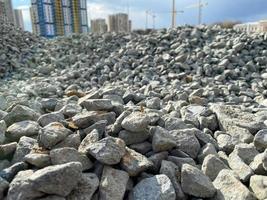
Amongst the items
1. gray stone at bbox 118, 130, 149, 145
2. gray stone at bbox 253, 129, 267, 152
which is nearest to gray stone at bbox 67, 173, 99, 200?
gray stone at bbox 118, 130, 149, 145

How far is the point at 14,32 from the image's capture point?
1170cm

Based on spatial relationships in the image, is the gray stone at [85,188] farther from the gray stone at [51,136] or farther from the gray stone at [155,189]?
the gray stone at [51,136]

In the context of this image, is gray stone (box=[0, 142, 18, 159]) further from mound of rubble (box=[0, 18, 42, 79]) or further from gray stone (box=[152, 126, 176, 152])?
mound of rubble (box=[0, 18, 42, 79])

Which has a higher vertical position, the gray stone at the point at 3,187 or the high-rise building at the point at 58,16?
the high-rise building at the point at 58,16

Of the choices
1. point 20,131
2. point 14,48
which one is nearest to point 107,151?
point 20,131

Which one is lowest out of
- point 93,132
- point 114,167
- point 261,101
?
point 261,101

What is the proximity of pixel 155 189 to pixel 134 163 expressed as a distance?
24cm

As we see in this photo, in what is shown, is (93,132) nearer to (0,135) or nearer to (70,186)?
(70,186)

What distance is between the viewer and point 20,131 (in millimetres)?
2629

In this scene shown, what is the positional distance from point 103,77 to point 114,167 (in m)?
5.04

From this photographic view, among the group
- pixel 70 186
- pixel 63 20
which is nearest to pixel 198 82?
pixel 70 186

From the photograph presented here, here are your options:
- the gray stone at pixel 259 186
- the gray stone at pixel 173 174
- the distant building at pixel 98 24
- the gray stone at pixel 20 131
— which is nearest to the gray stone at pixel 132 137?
the gray stone at pixel 173 174

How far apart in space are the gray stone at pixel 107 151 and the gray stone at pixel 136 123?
26cm

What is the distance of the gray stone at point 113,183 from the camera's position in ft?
6.54
